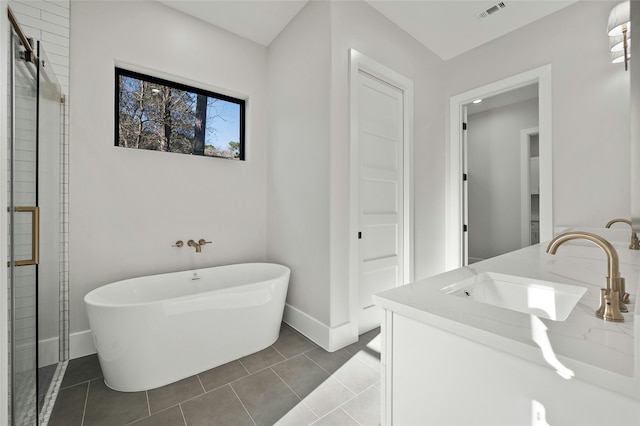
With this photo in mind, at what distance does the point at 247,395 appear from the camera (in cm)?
159

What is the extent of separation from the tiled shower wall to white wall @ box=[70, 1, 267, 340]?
0.13ft

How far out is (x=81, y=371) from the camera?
1.81 metres

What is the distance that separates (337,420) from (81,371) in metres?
1.71

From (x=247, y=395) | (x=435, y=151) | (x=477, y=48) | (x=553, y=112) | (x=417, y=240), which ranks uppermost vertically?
(x=477, y=48)

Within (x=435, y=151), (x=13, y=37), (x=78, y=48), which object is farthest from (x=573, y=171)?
(x=78, y=48)

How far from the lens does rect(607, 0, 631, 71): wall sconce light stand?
1.54 meters

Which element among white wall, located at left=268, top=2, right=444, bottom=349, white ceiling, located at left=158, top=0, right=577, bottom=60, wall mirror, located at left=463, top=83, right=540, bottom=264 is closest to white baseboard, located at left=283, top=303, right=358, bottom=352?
white wall, located at left=268, top=2, right=444, bottom=349

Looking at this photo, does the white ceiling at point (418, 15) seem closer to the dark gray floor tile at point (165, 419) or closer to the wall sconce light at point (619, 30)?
the wall sconce light at point (619, 30)

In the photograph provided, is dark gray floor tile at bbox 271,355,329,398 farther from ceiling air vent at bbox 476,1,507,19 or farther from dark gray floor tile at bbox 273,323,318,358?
ceiling air vent at bbox 476,1,507,19

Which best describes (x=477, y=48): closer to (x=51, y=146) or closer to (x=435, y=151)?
(x=435, y=151)

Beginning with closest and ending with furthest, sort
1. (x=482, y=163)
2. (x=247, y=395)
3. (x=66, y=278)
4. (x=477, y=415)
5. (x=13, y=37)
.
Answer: (x=477, y=415) < (x=13, y=37) < (x=247, y=395) < (x=66, y=278) < (x=482, y=163)

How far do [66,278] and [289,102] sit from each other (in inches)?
87.9

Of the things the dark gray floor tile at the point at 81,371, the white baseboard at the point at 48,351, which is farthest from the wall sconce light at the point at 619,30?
the dark gray floor tile at the point at 81,371

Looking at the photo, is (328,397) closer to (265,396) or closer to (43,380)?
(265,396)
